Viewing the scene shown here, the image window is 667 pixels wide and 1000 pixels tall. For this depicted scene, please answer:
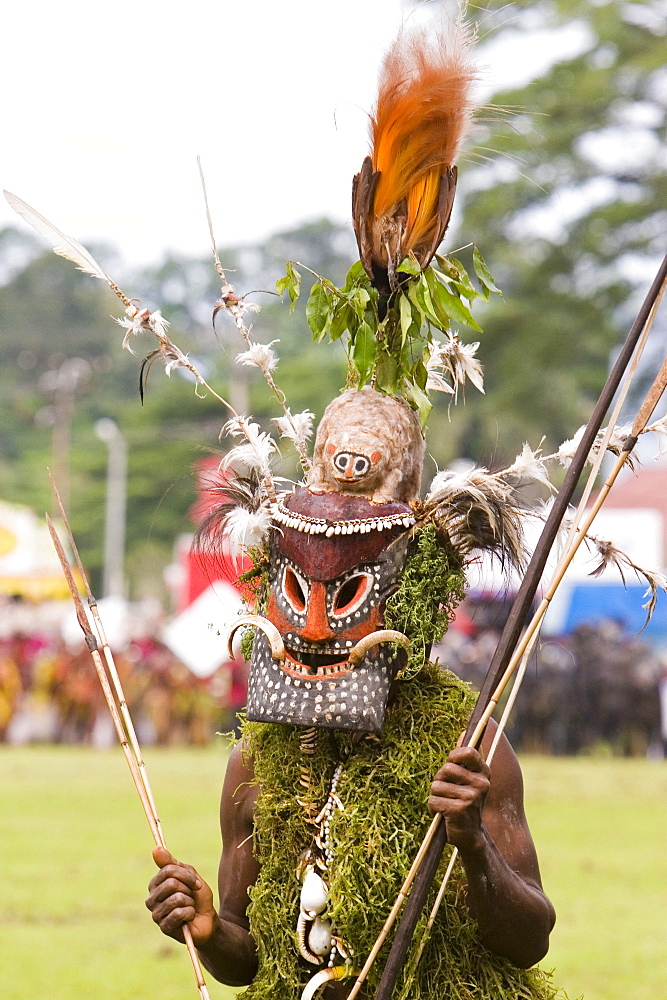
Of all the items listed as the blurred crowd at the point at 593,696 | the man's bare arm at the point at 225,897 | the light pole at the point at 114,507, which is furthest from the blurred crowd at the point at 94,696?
the light pole at the point at 114,507

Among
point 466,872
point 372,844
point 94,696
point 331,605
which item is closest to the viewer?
point 466,872

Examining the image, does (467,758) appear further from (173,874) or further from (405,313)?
(405,313)

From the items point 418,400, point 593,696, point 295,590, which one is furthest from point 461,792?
point 593,696

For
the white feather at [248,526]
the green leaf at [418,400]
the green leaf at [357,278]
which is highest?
the green leaf at [357,278]

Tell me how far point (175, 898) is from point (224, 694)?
1723 centimetres

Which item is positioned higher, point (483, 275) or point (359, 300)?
point (483, 275)

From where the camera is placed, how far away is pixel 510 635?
2.85 meters

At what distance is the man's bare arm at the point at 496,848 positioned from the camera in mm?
2832

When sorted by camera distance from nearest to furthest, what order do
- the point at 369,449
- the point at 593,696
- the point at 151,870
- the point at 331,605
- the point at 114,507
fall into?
the point at 331,605, the point at 369,449, the point at 151,870, the point at 593,696, the point at 114,507

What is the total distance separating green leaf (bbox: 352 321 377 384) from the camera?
3.46 m

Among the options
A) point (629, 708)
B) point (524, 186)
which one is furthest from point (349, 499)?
point (524, 186)

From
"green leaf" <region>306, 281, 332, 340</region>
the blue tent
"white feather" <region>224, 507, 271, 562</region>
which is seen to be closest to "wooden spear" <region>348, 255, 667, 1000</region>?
"white feather" <region>224, 507, 271, 562</region>

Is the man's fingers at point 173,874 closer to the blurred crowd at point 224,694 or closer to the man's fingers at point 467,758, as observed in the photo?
the man's fingers at point 467,758

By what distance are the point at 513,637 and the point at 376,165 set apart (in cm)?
129
